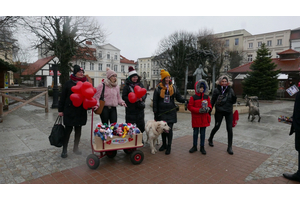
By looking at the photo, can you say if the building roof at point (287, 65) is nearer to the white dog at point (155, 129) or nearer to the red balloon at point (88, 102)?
the white dog at point (155, 129)

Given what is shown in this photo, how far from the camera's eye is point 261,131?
24.5ft

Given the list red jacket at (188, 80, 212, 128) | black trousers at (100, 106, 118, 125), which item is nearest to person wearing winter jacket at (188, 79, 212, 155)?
red jacket at (188, 80, 212, 128)

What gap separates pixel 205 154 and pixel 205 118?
0.88 meters

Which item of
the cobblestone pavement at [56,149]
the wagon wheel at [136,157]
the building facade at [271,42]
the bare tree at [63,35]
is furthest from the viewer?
the building facade at [271,42]

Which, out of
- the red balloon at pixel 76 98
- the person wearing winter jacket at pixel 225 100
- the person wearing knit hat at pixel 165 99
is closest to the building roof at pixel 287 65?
the person wearing winter jacket at pixel 225 100

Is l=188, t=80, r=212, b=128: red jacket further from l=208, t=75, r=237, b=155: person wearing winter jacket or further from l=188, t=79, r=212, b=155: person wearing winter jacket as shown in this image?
l=208, t=75, r=237, b=155: person wearing winter jacket

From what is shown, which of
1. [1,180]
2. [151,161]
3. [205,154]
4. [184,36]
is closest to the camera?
[1,180]

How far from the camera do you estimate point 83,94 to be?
3.96m

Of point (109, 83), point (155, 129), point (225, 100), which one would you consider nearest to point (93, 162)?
point (155, 129)

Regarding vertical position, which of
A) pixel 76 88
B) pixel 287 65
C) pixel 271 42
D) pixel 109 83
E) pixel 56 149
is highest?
pixel 271 42

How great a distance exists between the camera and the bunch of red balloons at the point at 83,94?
155 inches

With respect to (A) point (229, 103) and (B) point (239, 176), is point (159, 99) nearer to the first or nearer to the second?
(A) point (229, 103)

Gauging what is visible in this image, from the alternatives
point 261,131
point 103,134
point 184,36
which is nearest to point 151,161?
point 103,134

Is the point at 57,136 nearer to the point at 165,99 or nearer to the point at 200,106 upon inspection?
the point at 165,99
